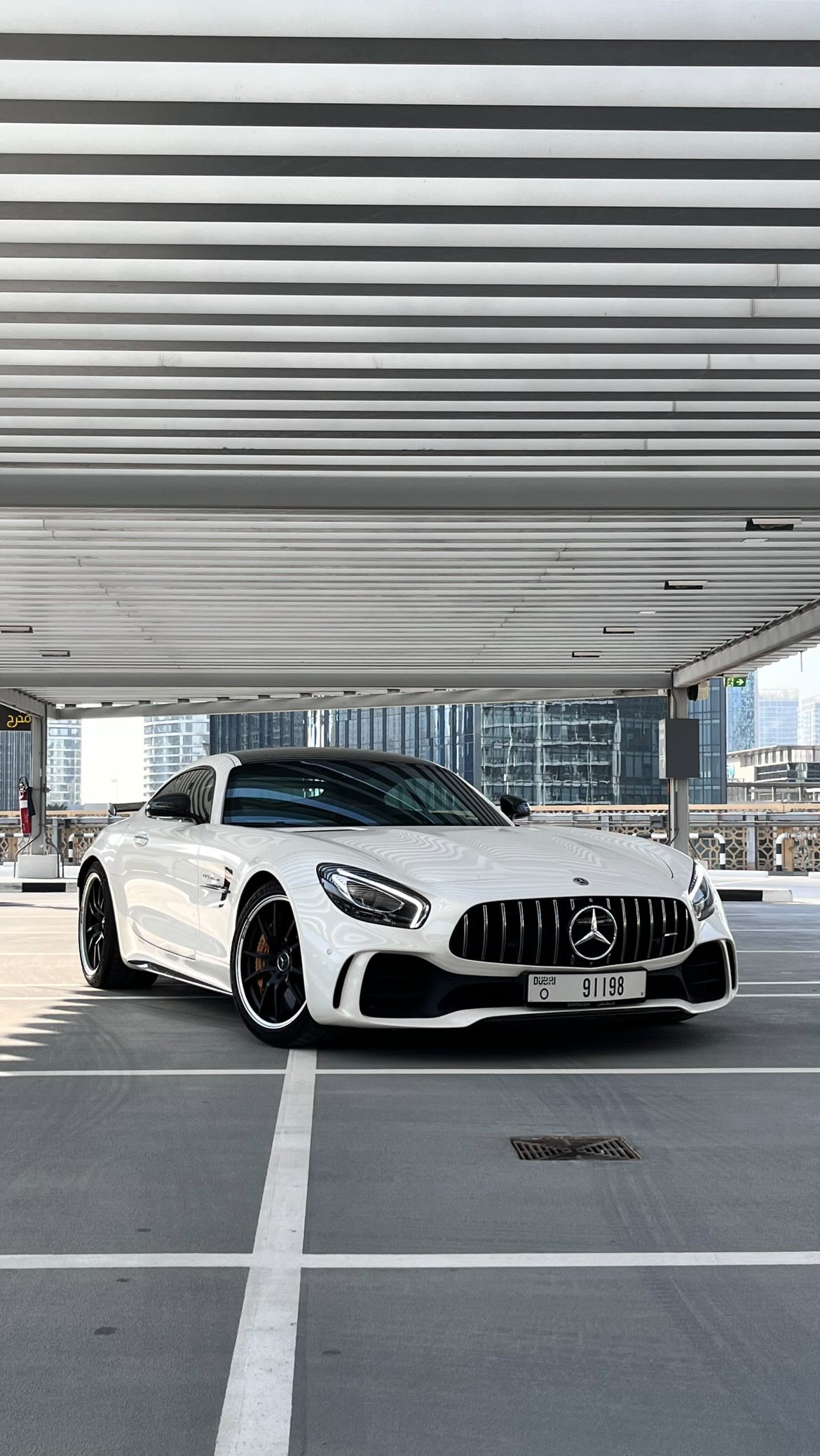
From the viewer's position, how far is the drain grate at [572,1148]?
4.15 m

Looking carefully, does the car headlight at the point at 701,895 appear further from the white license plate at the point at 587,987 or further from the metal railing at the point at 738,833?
the metal railing at the point at 738,833

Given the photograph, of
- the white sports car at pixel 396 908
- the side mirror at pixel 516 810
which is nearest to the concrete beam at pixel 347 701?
the side mirror at pixel 516 810

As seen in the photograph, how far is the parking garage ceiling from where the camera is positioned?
4.98m

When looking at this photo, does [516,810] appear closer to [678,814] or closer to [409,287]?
[409,287]

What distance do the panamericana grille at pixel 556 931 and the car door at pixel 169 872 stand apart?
179cm

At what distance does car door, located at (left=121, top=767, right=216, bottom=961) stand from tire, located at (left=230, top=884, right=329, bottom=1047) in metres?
0.62

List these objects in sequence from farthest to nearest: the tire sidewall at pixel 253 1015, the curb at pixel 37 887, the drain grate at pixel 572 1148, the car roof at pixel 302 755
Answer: the curb at pixel 37 887 → the car roof at pixel 302 755 → the tire sidewall at pixel 253 1015 → the drain grate at pixel 572 1148

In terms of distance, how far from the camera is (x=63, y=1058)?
231 inches

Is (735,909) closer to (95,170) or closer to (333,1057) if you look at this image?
(333,1057)

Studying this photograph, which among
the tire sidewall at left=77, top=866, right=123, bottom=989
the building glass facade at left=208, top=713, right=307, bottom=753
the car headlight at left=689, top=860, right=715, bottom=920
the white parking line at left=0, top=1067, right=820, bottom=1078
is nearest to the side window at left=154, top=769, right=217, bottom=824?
the tire sidewall at left=77, top=866, right=123, bottom=989

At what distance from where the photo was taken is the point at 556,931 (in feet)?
18.5

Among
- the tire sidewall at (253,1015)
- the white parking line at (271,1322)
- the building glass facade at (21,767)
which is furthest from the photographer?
the building glass facade at (21,767)

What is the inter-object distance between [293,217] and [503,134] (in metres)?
1.07

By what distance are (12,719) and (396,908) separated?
71.2 ft
